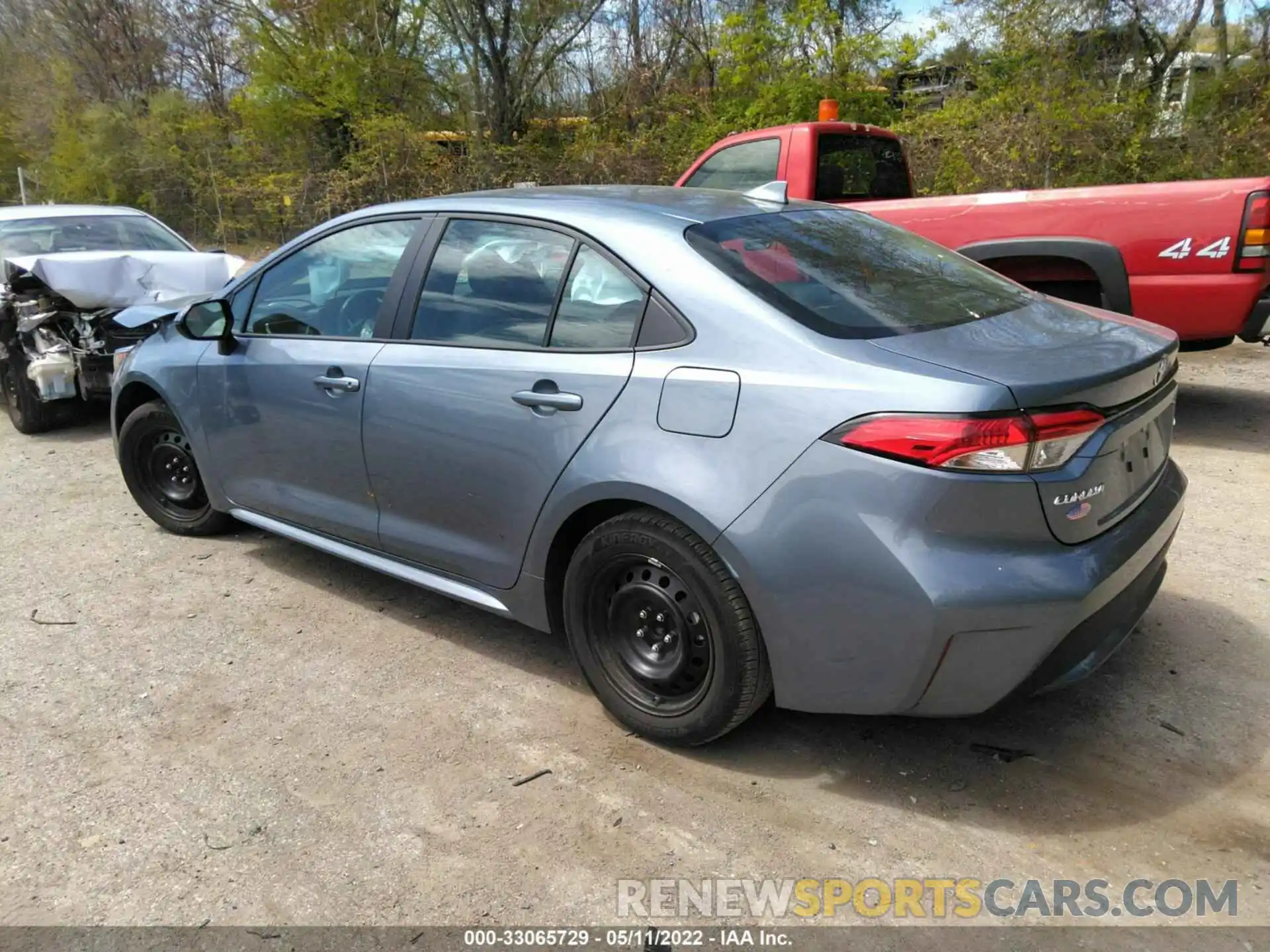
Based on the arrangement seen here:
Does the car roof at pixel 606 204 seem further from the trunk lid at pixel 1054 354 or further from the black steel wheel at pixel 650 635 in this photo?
the black steel wheel at pixel 650 635

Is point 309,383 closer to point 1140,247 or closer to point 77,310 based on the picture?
point 77,310

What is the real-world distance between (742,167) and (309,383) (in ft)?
14.7

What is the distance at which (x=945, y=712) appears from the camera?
261 cm

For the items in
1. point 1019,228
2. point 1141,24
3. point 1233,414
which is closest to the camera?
point 1019,228

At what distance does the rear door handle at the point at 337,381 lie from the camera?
370 cm

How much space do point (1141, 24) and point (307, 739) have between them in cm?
1583

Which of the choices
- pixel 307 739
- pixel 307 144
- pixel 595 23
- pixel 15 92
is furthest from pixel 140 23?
pixel 307 739

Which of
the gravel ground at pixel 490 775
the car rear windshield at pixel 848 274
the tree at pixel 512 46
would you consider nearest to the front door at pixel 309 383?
the gravel ground at pixel 490 775

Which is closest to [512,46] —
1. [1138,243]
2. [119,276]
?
[119,276]


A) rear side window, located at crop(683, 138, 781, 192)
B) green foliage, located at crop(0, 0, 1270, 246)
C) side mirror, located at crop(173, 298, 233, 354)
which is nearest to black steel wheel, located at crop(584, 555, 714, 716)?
side mirror, located at crop(173, 298, 233, 354)

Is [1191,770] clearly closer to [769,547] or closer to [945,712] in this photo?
[945,712]

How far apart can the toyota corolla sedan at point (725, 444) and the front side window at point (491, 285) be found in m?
0.01

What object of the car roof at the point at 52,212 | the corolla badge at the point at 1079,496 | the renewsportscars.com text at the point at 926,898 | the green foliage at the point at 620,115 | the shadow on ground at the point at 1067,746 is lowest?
the shadow on ground at the point at 1067,746

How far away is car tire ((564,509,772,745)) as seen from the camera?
9.05 feet
